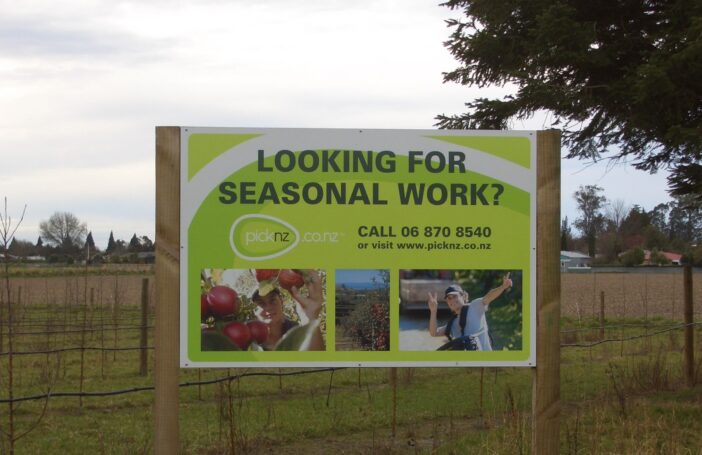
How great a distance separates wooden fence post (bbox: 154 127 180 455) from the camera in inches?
188

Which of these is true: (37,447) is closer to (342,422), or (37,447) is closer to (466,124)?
(342,422)

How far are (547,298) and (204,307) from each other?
2041 mm

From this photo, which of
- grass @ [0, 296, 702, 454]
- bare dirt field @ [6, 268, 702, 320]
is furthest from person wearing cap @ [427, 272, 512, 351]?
bare dirt field @ [6, 268, 702, 320]

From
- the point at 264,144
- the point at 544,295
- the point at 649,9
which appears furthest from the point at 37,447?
the point at 649,9

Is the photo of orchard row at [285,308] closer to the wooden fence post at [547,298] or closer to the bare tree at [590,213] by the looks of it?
the wooden fence post at [547,298]

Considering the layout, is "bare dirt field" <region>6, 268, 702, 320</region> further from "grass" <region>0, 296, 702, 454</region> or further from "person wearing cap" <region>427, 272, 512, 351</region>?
"person wearing cap" <region>427, 272, 512, 351</region>

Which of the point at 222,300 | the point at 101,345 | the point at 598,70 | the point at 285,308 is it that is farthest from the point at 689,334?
the point at 101,345

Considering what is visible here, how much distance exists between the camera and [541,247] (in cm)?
491

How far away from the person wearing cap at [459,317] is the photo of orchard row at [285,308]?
284mm

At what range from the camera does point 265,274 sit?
476 centimetres

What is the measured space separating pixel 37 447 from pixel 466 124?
6.31 meters

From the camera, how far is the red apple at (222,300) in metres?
4.77

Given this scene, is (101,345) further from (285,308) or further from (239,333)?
(285,308)

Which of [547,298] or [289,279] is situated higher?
[289,279]
